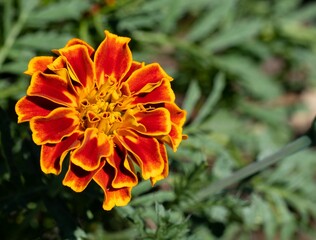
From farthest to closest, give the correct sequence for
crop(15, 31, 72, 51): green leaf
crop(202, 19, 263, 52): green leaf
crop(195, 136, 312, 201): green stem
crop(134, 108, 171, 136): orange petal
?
crop(202, 19, 263, 52): green leaf < crop(15, 31, 72, 51): green leaf < crop(195, 136, 312, 201): green stem < crop(134, 108, 171, 136): orange petal

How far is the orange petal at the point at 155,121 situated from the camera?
1664 millimetres

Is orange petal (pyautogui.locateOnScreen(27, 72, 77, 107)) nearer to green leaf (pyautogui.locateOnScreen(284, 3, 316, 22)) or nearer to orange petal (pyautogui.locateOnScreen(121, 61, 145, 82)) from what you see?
orange petal (pyautogui.locateOnScreen(121, 61, 145, 82))

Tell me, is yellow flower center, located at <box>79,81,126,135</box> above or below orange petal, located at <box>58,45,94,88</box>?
below

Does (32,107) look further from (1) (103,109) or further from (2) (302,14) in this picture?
(2) (302,14)

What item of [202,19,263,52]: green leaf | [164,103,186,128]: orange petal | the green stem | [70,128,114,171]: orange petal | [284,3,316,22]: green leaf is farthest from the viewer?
[284,3,316,22]: green leaf

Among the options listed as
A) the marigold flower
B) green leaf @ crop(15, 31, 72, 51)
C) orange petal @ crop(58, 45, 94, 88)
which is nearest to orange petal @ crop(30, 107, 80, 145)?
the marigold flower

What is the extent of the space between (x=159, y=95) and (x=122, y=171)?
25 cm

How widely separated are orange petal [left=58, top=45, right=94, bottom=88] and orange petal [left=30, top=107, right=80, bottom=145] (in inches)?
4.2

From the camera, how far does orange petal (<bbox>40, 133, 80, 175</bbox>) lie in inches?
62.6

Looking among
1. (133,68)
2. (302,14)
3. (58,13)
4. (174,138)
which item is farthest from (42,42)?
(302,14)

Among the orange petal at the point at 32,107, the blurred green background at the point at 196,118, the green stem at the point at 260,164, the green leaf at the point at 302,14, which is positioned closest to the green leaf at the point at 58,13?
the blurred green background at the point at 196,118

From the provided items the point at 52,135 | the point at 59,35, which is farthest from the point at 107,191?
the point at 59,35

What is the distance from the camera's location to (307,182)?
2.92 meters

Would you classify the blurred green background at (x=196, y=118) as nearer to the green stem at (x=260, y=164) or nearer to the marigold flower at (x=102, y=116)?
the green stem at (x=260, y=164)
